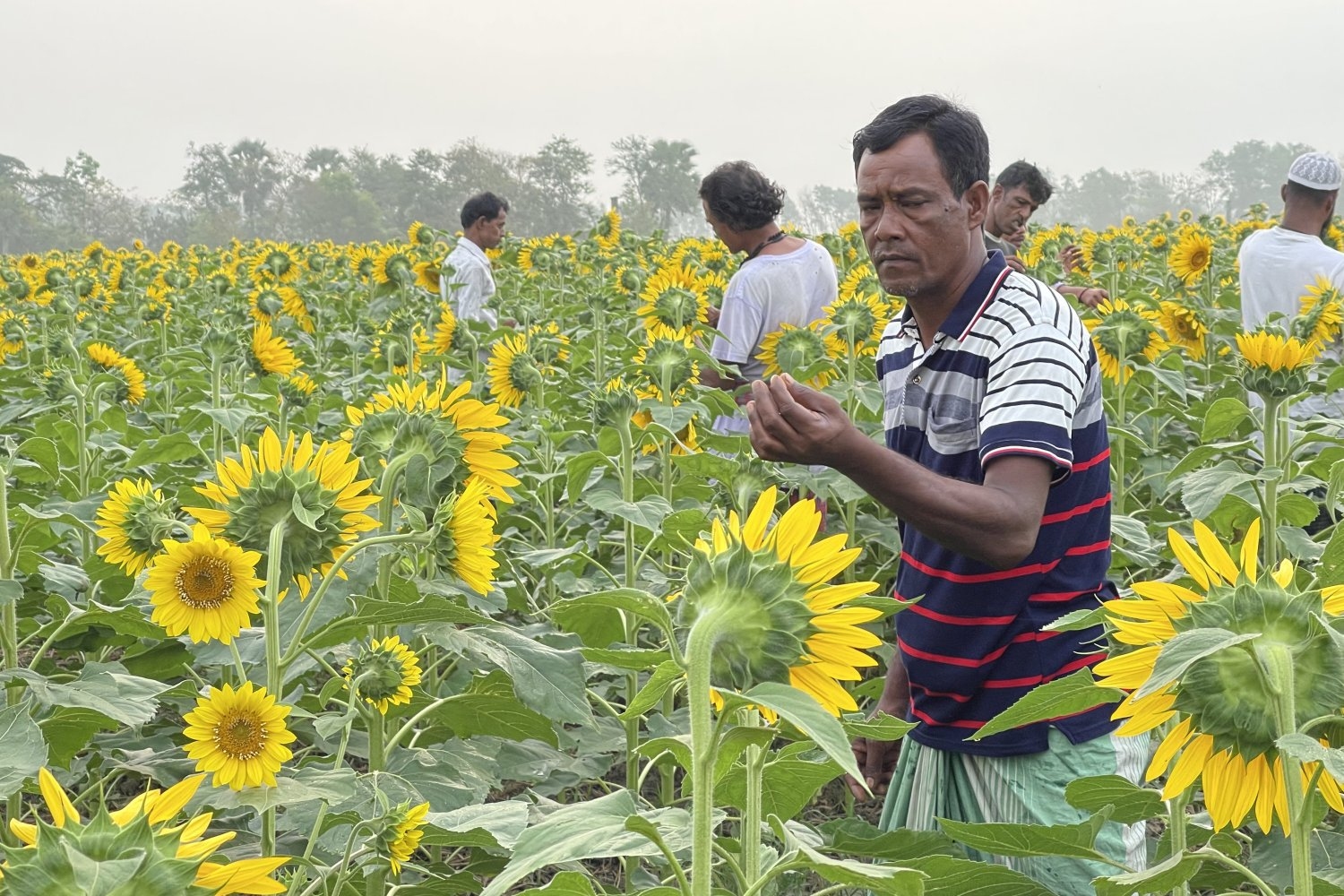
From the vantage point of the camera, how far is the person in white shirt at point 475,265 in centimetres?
647

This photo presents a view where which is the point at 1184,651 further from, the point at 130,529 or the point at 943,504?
the point at 130,529

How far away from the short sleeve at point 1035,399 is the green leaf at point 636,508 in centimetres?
103

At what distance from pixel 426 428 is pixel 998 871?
101 cm

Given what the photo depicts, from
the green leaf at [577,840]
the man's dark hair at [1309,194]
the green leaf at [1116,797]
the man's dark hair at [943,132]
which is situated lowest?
the green leaf at [1116,797]

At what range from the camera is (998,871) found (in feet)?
4.08

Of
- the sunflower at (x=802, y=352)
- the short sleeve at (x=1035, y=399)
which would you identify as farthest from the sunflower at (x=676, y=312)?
the short sleeve at (x=1035, y=399)

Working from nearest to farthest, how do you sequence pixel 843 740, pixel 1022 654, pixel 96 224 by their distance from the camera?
pixel 843 740 → pixel 1022 654 → pixel 96 224

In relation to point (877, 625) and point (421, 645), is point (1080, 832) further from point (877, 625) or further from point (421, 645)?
point (877, 625)

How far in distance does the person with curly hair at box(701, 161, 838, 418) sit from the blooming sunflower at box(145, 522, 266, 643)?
2.57 m

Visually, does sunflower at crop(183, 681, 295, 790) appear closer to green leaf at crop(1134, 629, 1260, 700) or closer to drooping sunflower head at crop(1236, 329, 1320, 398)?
green leaf at crop(1134, 629, 1260, 700)

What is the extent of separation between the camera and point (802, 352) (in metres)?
3.95

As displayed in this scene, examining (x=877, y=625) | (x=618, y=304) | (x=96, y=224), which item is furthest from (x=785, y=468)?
(x=96, y=224)

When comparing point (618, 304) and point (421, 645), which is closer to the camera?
point (421, 645)

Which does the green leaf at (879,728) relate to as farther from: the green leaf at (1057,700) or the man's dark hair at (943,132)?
the man's dark hair at (943,132)
